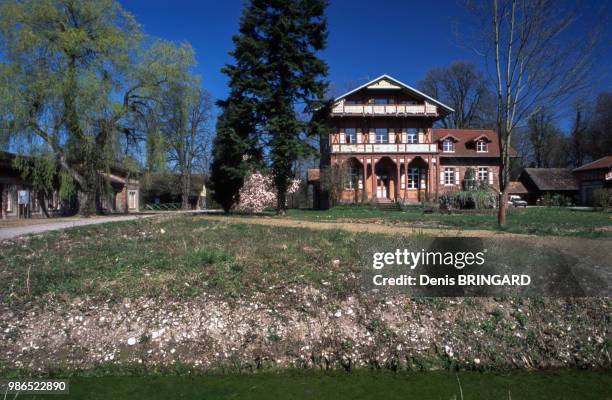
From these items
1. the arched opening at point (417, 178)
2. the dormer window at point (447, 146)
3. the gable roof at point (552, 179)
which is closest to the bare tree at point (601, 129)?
the gable roof at point (552, 179)

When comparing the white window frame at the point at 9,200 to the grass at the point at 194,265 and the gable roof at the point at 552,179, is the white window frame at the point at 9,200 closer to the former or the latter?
the grass at the point at 194,265

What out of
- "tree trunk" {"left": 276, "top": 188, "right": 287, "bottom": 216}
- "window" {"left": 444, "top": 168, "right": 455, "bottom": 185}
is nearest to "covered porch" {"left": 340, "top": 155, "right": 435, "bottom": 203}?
"window" {"left": 444, "top": 168, "right": 455, "bottom": 185}

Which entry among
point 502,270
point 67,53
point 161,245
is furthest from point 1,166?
point 502,270

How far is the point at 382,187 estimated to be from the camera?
1598 inches

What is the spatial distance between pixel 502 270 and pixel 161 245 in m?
7.26

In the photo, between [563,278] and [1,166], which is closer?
[563,278]

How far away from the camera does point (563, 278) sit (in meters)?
→ 7.57

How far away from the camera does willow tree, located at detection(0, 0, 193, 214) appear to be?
23.7 m

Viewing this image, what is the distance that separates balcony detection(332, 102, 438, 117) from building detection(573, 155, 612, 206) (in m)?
19.5

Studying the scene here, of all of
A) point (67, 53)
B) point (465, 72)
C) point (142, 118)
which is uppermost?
point (465, 72)

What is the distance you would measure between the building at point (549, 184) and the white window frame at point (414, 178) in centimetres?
1632

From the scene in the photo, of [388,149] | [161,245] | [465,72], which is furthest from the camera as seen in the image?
[465,72]

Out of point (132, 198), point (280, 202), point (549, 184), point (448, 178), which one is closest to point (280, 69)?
point (280, 202)

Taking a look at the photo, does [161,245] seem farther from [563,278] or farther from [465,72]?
[465,72]
